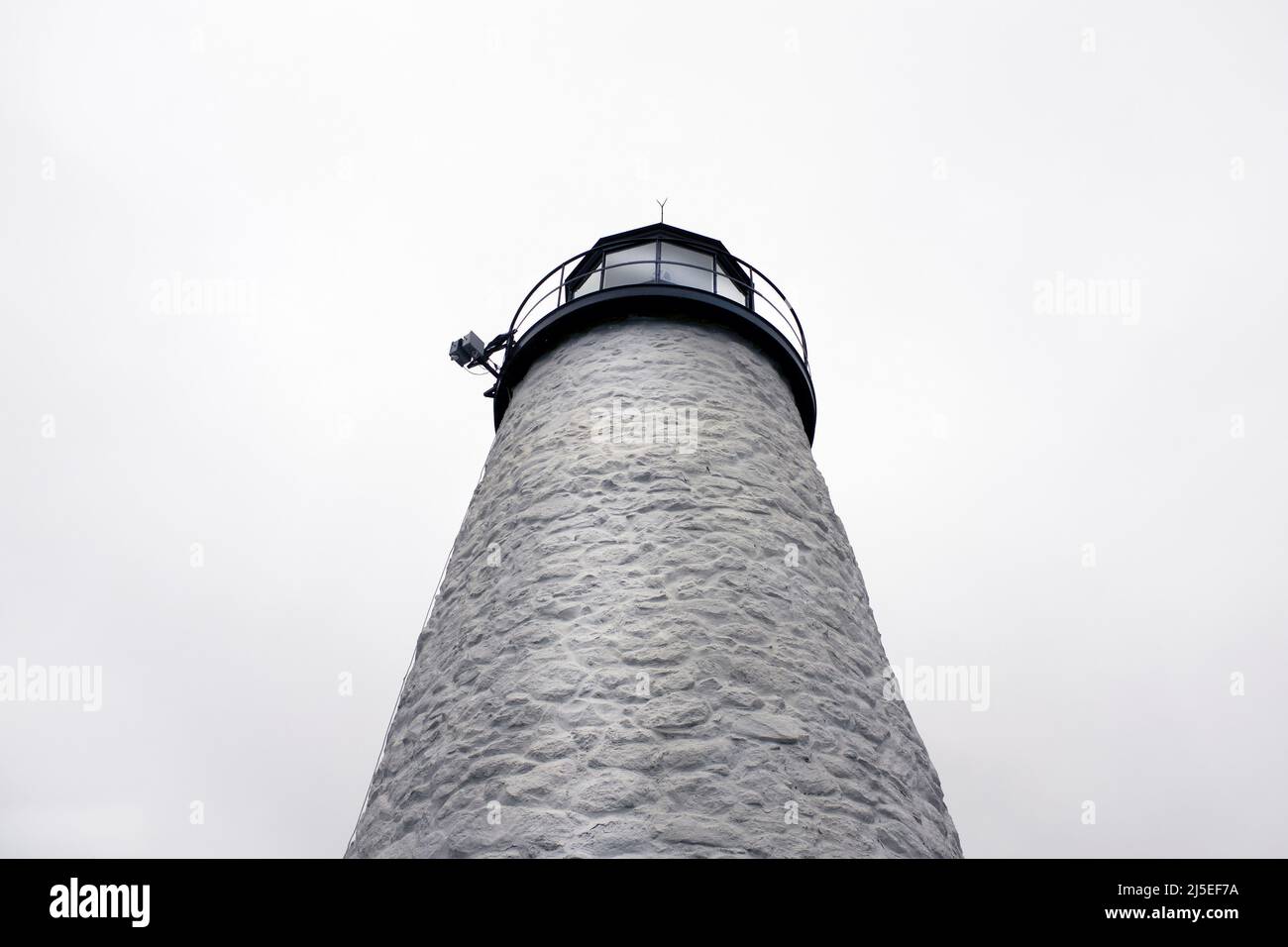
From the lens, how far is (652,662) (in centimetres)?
571

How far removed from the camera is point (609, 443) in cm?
730

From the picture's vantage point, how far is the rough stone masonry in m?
5.09

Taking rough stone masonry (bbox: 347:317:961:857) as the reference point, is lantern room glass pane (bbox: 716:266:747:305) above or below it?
above

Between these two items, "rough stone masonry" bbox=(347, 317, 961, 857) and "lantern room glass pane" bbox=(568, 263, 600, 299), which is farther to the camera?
"lantern room glass pane" bbox=(568, 263, 600, 299)

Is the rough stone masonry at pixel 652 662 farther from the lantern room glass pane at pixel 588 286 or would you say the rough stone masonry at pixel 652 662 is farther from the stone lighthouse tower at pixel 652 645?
the lantern room glass pane at pixel 588 286

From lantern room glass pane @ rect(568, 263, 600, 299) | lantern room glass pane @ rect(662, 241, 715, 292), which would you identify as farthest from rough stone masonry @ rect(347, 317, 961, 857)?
lantern room glass pane @ rect(568, 263, 600, 299)

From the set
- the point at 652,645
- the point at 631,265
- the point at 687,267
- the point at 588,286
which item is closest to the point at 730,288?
the point at 687,267

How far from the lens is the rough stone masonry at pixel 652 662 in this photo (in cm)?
509

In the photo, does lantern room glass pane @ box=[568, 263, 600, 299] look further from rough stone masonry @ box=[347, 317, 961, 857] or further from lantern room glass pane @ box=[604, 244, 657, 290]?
rough stone masonry @ box=[347, 317, 961, 857]

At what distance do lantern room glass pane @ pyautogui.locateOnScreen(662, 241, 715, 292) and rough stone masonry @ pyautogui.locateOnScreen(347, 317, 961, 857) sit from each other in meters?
1.69

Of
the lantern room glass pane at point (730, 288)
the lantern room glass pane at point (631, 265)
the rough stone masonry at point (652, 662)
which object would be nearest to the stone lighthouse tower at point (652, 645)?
the rough stone masonry at point (652, 662)

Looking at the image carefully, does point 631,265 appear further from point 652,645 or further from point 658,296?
point 652,645
